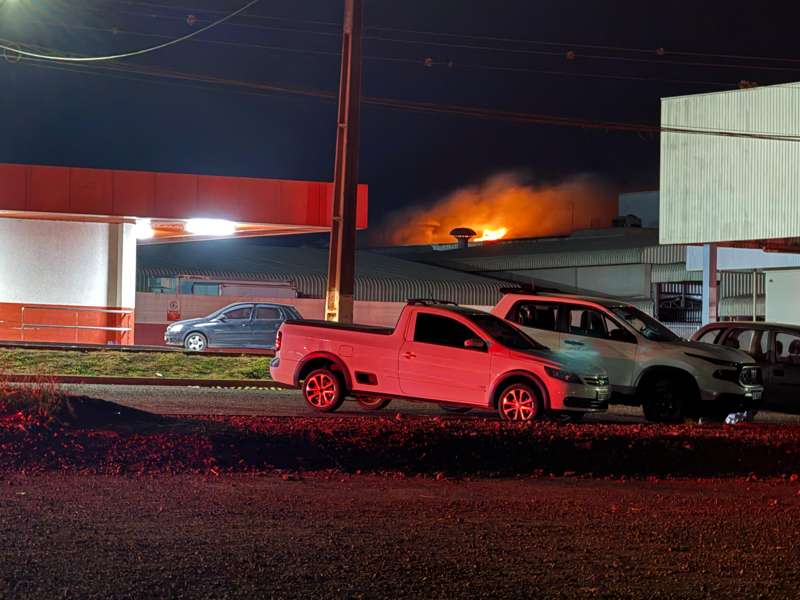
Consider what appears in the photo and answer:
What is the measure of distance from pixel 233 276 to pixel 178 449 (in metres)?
42.1

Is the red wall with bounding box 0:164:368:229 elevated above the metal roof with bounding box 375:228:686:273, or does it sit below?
below

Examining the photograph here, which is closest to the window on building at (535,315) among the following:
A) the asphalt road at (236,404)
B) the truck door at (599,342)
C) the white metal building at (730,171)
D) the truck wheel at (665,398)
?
the truck door at (599,342)

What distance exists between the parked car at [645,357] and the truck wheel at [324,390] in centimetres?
333

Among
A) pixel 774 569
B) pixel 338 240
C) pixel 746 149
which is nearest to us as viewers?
pixel 774 569

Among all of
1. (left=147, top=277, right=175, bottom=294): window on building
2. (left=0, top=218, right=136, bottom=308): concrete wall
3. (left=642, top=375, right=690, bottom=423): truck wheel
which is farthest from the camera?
(left=147, top=277, right=175, bottom=294): window on building

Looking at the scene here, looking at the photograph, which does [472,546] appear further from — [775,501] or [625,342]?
[625,342]

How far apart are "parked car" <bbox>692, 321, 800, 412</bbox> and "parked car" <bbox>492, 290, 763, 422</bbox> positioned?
105 cm

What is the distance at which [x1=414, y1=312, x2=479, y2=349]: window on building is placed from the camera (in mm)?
17344

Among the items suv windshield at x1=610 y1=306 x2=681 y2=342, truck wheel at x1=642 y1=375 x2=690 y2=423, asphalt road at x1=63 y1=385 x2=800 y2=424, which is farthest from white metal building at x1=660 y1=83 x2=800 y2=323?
truck wheel at x1=642 y1=375 x2=690 y2=423

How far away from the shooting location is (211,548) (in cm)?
838

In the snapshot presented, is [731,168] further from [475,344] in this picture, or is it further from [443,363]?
[443,363]

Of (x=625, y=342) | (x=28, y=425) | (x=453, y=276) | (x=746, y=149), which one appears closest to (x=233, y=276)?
(x=453, y=276)

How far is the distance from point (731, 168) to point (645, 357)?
1533 cm

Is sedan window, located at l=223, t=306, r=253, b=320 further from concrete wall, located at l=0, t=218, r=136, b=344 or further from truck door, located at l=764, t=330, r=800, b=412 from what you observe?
truck door, located at l=764, t=330, r=800, b=412
